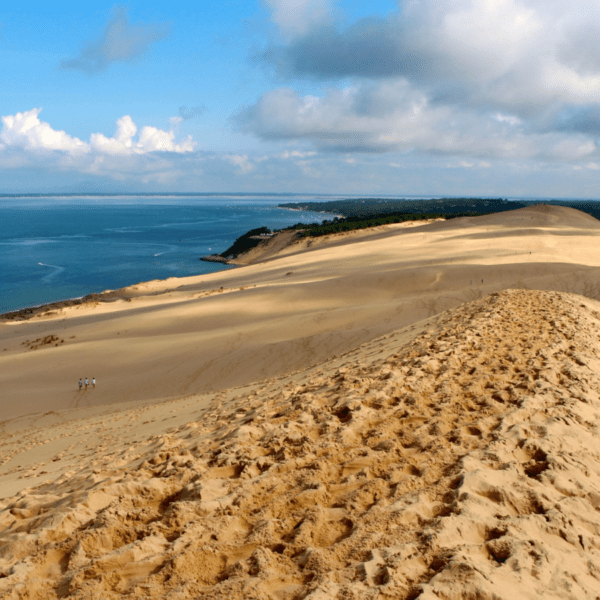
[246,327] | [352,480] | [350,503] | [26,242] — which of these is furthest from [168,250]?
[350,503]

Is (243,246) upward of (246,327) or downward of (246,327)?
upward

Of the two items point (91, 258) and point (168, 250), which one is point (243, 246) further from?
point (91, 258)

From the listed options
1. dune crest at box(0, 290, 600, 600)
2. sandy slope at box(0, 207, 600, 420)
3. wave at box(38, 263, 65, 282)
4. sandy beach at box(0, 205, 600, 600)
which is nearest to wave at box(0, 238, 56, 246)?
wave at box(38, 263, 65, 282)

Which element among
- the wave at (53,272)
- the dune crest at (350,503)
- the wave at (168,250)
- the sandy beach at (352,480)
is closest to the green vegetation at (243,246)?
the wave at (168,250)

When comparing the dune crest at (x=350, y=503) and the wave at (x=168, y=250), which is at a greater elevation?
the dune crest at (x=350, y=503)

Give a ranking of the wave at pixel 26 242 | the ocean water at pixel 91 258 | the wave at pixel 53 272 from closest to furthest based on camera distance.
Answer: the ocean water at pixel 91 258
the wave at pixel 53 272
the wave at pixel 26 242

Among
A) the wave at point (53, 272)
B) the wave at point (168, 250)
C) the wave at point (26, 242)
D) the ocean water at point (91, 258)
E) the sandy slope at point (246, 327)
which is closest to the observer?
the sandy slope at point (246, 327)

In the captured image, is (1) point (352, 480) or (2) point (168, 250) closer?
(1) point (352, 480)

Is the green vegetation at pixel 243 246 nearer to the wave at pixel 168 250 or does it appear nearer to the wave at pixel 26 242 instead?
the wave at pixel 168 250

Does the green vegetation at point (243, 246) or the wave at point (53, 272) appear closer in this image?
Answer: the wave at point (53, 272)
